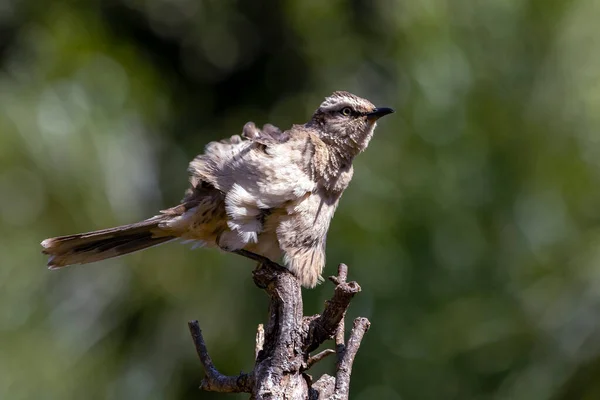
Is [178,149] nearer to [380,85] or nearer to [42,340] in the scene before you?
[380,85]

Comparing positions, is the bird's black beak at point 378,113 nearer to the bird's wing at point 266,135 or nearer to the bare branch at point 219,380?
the bird's wing at point 266,135

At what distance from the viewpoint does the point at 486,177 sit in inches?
232

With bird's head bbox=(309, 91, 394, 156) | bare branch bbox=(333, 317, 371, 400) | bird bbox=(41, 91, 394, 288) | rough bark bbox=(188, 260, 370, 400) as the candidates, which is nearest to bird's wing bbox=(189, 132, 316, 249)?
bird bbox=(41, 91, 394, 288)

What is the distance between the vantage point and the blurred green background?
566 cm

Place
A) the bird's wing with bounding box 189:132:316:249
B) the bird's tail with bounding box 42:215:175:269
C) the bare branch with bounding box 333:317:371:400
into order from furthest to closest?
1. the bird's tail with bounding box 42:215:175:269
2. the bird's wing with bounding box 189:132:316:249
3. the bare branch with bounding box 333:317:371:400

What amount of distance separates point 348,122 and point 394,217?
3.43ft

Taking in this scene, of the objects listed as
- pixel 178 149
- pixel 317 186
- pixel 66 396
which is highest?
pixel 317 186

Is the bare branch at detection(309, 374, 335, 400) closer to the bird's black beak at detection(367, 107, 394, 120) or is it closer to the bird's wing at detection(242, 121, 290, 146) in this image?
the bird's wing at detection(242, 121, 290, 146)

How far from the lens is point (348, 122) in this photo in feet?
16.1

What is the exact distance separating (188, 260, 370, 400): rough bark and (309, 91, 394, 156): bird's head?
3.93 feet

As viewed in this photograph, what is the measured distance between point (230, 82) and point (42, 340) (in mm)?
4241

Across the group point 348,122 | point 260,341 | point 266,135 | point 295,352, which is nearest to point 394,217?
point 348,122

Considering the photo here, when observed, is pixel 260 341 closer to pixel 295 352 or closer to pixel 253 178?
pixel 295 352

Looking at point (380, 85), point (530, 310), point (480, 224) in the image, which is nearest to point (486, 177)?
point (480, 224)
